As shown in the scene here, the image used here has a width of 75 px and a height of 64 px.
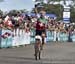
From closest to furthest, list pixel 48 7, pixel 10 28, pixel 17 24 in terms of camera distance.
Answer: pixel 10 28 < pixel 17 24 < pixel 48 7

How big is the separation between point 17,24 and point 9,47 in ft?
10.3

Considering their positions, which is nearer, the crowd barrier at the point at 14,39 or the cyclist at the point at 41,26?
the cyclist at the point at 41,26

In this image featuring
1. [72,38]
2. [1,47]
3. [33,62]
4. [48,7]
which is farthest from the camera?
[48,7]

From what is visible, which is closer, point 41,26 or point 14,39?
point 41,26

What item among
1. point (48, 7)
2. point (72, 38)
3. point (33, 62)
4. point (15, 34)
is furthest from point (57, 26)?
point (48, 7)

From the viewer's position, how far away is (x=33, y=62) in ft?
49.1

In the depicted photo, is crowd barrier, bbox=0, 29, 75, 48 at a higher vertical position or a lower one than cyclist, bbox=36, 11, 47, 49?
lower

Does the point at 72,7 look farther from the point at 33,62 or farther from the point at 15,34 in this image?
the point at 33,62

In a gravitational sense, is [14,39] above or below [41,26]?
below

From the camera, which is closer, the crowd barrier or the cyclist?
the cyclist

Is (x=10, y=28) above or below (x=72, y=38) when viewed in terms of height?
above

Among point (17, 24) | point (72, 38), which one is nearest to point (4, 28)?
point (17, 24)

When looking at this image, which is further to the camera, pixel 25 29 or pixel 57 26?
pixel 57 26

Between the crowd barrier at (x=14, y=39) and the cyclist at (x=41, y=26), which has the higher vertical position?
the cyclist at (x=41, y=26)
